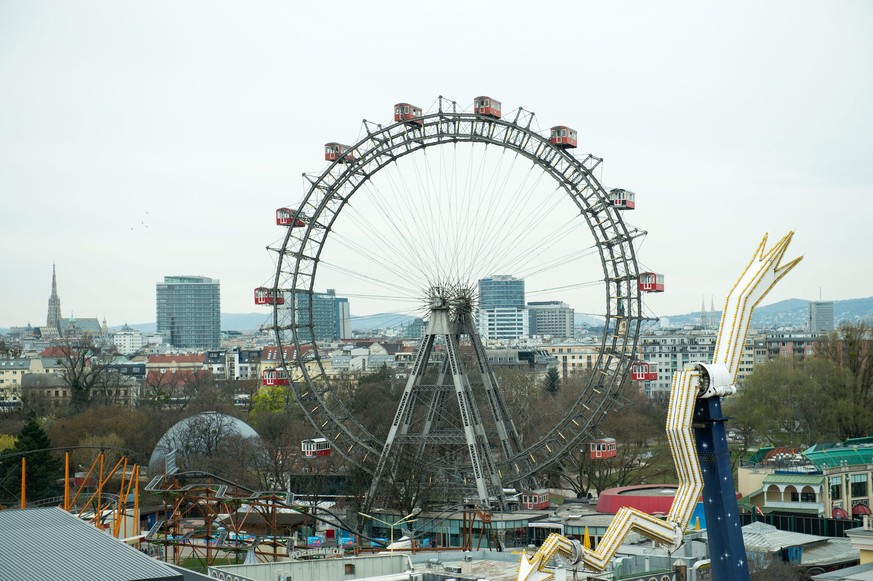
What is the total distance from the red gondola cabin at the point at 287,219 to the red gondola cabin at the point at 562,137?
49.5ft

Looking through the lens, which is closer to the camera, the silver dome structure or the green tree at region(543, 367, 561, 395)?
the silver dome structure

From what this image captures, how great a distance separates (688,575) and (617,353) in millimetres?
23120

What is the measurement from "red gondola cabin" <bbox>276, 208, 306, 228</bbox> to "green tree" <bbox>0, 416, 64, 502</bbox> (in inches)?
763

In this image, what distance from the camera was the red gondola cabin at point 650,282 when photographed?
199 feet

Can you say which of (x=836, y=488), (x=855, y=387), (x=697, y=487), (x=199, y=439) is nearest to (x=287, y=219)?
(x=199, y=439)

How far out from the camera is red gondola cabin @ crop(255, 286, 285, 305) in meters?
67.4

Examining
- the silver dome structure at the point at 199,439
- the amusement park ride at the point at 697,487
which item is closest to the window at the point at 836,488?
the silver dome structure at the point at 199,439

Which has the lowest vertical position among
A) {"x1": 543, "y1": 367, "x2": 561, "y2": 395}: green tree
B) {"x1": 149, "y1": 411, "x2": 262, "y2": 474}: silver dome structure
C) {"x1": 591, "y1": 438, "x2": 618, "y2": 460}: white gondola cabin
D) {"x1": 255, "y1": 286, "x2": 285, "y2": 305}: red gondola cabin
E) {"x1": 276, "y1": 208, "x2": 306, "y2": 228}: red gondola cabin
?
{"x1": 149, "y1": 411, "x2": 262, "y2": 474}: silver dome structure

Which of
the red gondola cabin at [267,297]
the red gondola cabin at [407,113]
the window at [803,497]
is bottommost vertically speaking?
the window at [803,497]

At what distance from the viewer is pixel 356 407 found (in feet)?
360

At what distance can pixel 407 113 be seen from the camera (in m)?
64.4

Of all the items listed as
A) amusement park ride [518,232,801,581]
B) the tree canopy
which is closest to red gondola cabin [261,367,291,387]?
amusement park ride [518,232,801,581]

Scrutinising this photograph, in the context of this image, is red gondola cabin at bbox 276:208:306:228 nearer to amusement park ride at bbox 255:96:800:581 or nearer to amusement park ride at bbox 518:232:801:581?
amusement park ride at bbox 255:96:800:581

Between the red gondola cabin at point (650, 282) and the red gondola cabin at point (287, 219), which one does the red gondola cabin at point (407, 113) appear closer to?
the red gondola cabin at point (287, 219)
